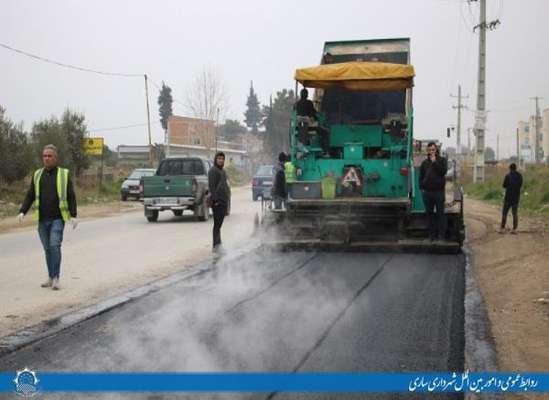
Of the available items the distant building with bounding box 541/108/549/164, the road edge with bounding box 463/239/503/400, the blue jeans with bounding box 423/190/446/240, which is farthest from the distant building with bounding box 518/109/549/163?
the road edge with bounding box 463/239/503/400

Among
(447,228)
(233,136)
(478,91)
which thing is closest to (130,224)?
(447,228)

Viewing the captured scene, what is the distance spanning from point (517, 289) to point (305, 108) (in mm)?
5970

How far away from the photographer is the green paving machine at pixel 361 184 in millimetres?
12281

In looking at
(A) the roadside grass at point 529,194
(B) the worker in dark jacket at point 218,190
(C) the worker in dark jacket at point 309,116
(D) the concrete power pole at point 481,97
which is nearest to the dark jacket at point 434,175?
(C) the worker in dark jacket at point 309,116

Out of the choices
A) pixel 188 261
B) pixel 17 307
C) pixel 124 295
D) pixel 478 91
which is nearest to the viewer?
pixel 17 307

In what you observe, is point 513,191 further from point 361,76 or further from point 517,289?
point 517,289

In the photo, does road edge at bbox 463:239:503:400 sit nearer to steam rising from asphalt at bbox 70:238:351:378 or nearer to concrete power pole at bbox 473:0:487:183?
steam rising from asphalt at bbox 70:238:351:378

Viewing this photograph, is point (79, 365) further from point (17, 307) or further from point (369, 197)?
point (369, 197)

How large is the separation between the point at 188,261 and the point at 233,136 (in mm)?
101269

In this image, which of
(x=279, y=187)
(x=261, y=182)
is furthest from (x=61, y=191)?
(x=261, y=182)

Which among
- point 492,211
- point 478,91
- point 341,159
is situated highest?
point 478,91

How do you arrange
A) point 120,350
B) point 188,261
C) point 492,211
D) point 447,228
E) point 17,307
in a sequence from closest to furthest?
point 120,350
point 17,307
point 188,261
point 447,228
point 492,211

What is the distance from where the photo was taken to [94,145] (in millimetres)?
35688

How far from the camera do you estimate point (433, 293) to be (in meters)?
8.27
